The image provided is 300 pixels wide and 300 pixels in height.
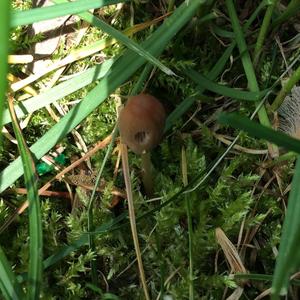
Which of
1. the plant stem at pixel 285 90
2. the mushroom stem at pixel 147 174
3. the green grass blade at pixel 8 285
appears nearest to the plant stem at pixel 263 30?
the plant stem at pixel 285 90

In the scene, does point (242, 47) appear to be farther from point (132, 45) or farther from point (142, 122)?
point (142, 122)

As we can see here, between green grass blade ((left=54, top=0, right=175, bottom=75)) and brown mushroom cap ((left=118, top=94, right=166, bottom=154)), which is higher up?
green grass blade ((left=54, top=0, right=175, bottom=75))

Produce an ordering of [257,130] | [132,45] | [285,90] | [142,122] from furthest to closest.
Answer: [285,90]
[132,45]
[142,122]
[257,130]

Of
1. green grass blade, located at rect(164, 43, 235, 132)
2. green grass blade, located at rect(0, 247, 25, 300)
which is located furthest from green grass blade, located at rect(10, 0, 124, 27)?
green grass blade, located at rect(0, 247, 25, 300)

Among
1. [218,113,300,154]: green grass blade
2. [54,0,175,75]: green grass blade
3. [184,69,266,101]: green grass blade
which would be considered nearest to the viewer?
[218,113,300,154]: green grass blade

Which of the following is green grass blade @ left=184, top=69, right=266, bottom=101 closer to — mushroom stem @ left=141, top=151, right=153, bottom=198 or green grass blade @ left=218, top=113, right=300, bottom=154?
mushroom stem @ left=141, top=151, right=153, bottom=198

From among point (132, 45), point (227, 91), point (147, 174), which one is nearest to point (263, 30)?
point (227, 91)

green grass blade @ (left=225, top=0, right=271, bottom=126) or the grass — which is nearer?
the grass

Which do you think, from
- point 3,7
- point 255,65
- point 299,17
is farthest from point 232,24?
point 3,7
